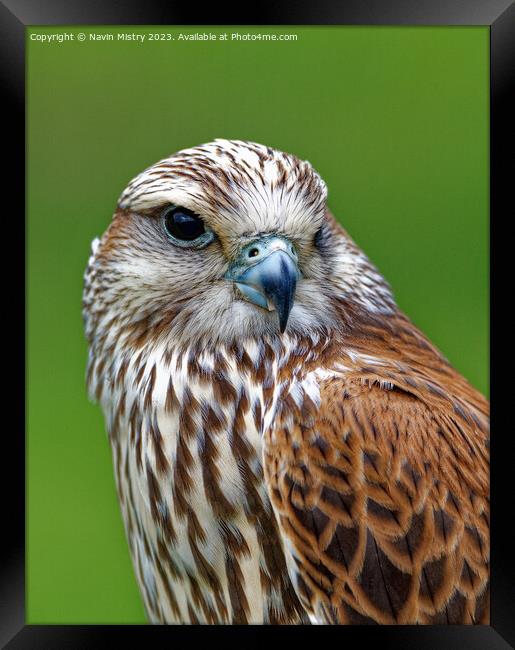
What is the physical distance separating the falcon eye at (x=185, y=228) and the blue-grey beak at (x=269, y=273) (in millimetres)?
117

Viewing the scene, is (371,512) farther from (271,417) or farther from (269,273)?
(269,273)

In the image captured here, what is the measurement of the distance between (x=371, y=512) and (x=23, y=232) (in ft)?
4.19

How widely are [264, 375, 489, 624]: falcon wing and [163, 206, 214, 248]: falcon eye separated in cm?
51

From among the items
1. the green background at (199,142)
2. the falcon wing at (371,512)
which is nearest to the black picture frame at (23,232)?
the green background at (199,142)

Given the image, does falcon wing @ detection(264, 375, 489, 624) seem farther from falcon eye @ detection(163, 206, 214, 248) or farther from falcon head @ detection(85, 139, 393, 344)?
falcon eye @ detection(163, 206, 214, 248)

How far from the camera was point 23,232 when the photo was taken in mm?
2477

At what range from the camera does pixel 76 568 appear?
2707 millimetres

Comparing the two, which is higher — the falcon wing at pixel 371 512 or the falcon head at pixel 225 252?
the falcon head at pixel 225 252

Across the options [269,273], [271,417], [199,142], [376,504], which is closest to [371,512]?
[376,504]

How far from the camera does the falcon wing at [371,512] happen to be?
2.11 meters

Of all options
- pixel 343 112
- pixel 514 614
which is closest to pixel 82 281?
pixel 343 112

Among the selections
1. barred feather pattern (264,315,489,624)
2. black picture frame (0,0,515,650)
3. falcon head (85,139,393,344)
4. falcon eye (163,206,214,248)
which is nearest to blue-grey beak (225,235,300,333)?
falcon head (85,139,393,344)

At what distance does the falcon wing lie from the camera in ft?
6.92

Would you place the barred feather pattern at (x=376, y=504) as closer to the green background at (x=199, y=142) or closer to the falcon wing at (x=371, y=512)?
the falcon wing at (x=371, y=512)
